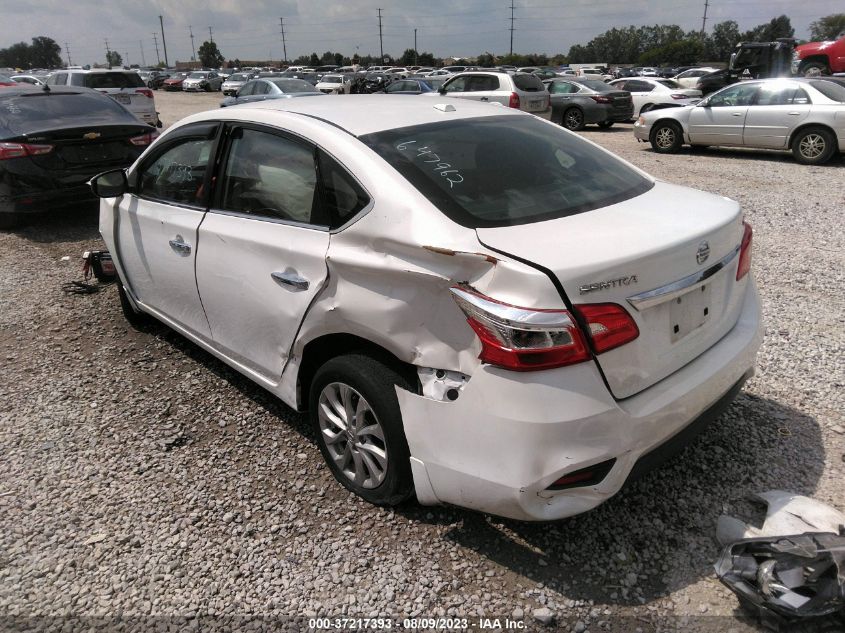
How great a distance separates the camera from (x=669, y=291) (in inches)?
88.7

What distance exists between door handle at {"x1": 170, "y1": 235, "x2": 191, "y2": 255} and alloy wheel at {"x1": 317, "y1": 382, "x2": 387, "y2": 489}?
1297 millimetres

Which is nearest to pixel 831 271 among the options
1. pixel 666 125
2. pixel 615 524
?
pixel 615 524

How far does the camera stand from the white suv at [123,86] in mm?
16250

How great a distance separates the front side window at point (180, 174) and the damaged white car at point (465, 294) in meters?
0.04

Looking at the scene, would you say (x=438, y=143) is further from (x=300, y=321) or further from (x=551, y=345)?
(x=551, y=345)

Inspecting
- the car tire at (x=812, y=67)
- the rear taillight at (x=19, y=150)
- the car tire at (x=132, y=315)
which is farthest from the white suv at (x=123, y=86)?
the car tire at (x=812, y=67)

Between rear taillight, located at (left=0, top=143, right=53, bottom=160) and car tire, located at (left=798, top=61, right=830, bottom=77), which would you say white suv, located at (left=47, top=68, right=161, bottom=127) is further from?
car tire, located at (left=798, top=61, right=830, bottom=77)

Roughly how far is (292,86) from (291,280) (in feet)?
59.5

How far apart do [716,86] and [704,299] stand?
2364cm

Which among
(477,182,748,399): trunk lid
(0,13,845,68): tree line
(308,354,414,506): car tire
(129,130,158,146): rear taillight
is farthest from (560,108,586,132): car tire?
(0,13,845,68): tree line

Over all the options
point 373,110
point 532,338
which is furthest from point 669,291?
Result: point 373,110

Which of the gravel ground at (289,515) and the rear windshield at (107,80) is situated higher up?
the rear windshield at (107,80)

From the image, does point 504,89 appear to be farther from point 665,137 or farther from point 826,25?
point 826,25

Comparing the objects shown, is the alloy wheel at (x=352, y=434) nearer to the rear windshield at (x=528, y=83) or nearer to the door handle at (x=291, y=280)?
the door handle at (x=291, y=280)
